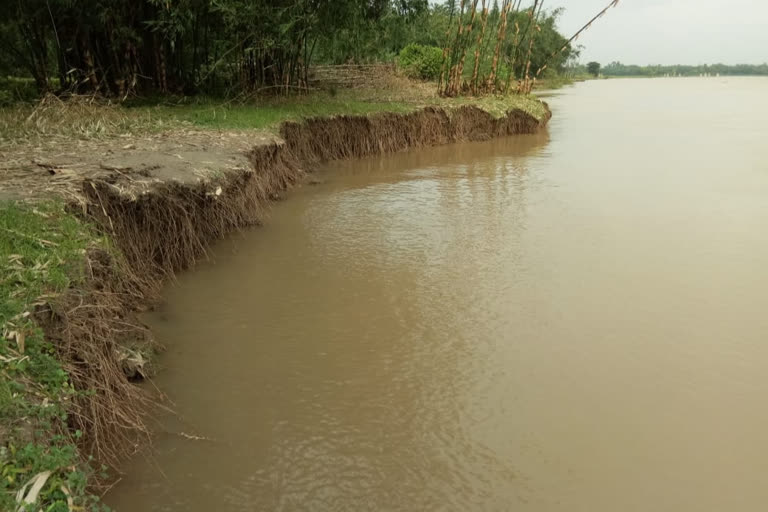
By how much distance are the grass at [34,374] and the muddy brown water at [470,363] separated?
1.61 ft

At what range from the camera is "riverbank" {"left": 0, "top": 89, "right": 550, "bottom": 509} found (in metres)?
2.05

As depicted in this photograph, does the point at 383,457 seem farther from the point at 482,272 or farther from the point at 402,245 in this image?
the point at 402,245

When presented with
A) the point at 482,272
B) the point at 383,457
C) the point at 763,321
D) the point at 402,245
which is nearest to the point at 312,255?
the point at 402,245

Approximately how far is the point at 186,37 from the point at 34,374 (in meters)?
8.68

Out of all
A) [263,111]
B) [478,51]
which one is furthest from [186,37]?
[478,51]

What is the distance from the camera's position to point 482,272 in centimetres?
458

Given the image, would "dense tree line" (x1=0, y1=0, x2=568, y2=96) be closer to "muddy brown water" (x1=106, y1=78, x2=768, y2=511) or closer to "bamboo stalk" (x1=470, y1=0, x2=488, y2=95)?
"bamboo stalk" (x1=470, y1=0, x2=488, y2=95)

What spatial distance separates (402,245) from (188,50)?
704 centimetres

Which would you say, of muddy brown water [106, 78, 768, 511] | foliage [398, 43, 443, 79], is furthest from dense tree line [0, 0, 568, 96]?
foliage [398, 43, 443, 79]

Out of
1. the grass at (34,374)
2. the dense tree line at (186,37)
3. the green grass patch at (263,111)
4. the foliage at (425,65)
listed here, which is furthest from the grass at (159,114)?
the foliage at (425,65)

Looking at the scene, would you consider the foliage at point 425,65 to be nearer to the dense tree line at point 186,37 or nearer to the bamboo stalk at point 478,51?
the bamboo stalk at point 478,51

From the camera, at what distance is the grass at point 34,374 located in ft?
5.70

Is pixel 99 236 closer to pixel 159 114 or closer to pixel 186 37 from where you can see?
pixel 159 114

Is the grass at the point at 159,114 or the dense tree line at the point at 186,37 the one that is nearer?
the grass at the point at 159,114
